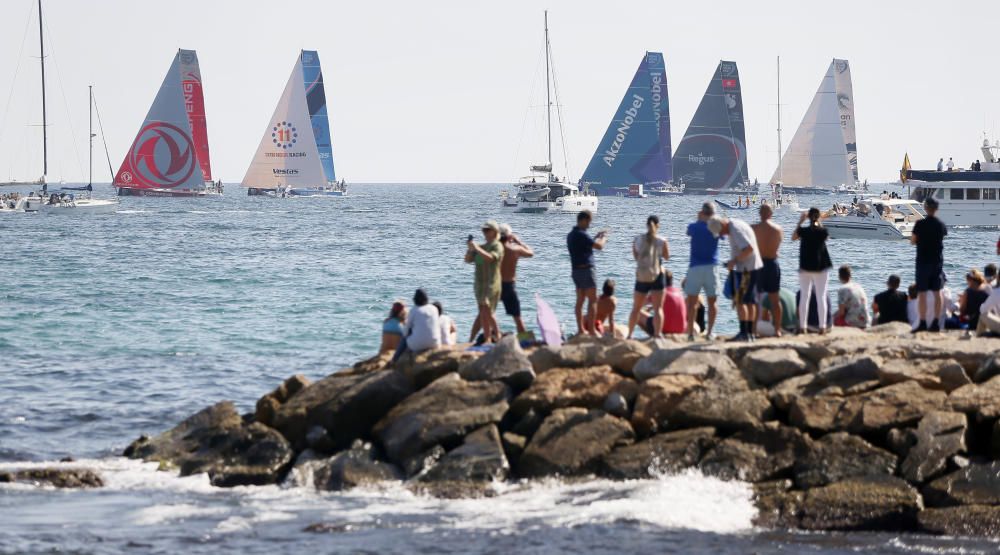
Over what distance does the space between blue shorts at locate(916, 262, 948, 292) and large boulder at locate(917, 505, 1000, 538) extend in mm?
4266

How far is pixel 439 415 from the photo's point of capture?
16000 mm

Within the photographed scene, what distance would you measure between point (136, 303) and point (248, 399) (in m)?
17.4

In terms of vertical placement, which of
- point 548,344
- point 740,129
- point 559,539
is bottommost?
point 559,539

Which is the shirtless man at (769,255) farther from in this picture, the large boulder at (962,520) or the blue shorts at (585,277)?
the large boulder at (962,520)

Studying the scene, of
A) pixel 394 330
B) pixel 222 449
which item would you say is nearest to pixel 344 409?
pixel 222 449

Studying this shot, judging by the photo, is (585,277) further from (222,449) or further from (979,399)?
(979,399)

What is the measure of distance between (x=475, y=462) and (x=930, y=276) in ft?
20.1

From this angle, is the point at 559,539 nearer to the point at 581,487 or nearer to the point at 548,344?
the point at 581,487

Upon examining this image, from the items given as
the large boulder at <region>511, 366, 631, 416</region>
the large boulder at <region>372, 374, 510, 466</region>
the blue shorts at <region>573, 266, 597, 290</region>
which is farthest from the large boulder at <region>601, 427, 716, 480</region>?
the blue shorts at <region>573, 266, 597, 290</region>

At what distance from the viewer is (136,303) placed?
125 feet

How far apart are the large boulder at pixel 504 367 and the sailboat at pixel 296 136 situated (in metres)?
90.1

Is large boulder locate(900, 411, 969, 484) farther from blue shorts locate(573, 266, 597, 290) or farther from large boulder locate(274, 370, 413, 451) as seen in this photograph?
large boulder locate(274, 370, 413, 451)

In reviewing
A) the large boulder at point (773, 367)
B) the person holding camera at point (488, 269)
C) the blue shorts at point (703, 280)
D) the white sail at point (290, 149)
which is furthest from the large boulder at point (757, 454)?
the white sail at point (290, 149)

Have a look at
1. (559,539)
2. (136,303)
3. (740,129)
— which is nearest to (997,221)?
(136,303)
